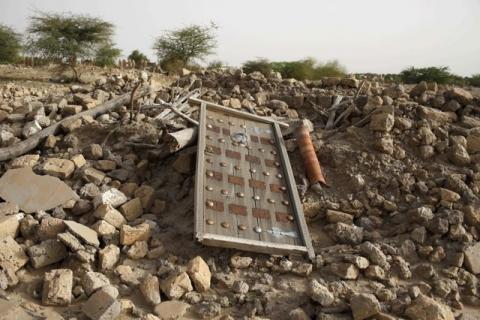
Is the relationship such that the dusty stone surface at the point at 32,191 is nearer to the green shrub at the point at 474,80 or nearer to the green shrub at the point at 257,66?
the green shrub at the point at 257,66

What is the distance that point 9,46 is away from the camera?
15133mm

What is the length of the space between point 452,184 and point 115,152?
410 cm

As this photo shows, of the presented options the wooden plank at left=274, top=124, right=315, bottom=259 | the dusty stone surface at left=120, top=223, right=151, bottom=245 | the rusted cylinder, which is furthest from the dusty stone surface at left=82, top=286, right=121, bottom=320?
the rusted cylinder

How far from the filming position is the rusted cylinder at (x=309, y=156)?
17.2ft

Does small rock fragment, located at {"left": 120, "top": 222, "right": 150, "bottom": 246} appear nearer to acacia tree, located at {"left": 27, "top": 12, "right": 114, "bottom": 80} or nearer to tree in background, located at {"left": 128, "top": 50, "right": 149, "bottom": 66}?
acacia tree, located at {"left": 27, "top": 12, "right": 114, "bottom": 80}

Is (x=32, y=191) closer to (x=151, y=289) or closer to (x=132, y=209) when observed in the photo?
(x=132, y=209)

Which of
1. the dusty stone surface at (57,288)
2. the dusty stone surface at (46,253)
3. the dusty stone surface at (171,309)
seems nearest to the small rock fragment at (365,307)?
the dusty stone surface at (171,309)

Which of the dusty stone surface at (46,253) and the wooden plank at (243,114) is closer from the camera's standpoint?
the dusty stone surface at (46,253)

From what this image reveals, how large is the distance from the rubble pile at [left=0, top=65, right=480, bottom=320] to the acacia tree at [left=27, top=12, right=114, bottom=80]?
763cm

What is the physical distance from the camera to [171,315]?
350 centimetres

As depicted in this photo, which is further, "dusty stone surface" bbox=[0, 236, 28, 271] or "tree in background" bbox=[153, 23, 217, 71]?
"tree in background" bbox=[153, 23, 217, 71]

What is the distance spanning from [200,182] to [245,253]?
2.87 ft

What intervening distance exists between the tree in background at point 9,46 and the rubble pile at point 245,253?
9.84m

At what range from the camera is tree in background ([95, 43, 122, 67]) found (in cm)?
1498
